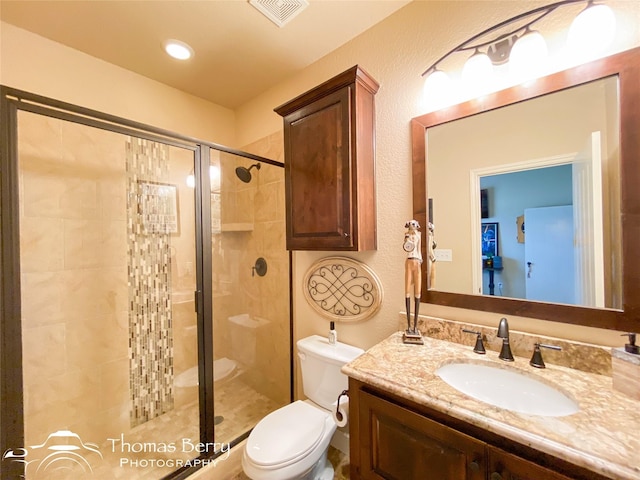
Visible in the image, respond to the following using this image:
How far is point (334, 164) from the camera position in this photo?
136 cm

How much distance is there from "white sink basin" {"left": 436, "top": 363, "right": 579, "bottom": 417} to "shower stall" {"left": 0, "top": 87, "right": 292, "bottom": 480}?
1.26 meters

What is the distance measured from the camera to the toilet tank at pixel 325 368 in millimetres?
1413

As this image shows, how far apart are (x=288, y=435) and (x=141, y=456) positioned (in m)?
1.11

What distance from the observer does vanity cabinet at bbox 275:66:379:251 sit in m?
1.32

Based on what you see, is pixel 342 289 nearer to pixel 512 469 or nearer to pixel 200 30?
pixel 512 469

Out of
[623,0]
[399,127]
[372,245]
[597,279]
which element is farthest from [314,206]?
[623,0]

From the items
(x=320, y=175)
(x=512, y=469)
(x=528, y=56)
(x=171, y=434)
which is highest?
(x=528, y=56)

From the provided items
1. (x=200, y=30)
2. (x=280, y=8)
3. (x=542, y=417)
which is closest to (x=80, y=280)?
(x=200, y=30)

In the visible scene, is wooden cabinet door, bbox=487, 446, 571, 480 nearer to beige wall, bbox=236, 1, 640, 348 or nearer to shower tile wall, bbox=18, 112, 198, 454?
beige wall, bbox=236, 1, 640, 348

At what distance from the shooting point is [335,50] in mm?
1705

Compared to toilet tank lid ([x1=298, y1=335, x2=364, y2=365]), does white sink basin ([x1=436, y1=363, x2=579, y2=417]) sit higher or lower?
higher

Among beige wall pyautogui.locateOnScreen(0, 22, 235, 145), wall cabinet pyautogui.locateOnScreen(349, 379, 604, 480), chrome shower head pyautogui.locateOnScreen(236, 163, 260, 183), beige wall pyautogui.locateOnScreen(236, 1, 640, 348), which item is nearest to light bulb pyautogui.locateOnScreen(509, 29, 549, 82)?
beige wall pyautogui.locateOnScreen(236, 1, 640, 348)

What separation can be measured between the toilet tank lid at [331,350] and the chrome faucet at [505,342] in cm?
69

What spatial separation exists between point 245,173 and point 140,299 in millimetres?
1178
